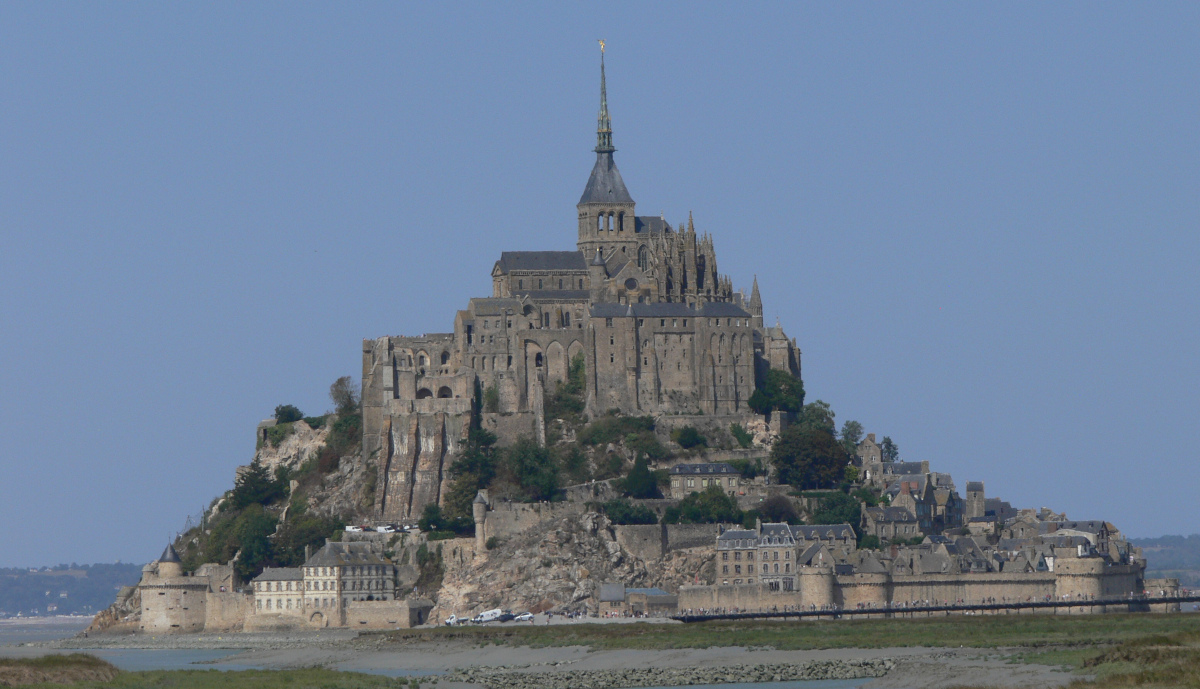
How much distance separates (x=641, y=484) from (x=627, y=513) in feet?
11.0

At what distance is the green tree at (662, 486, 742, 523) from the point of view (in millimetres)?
104875

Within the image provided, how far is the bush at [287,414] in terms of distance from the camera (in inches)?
4865

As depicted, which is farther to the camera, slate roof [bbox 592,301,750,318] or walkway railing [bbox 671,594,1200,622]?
slate roof [bbox 592,301,750,318]

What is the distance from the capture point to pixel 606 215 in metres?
123

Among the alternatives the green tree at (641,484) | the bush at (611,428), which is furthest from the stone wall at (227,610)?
the green tree at (641,484)

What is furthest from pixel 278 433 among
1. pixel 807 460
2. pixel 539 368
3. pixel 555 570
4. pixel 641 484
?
pixel 807 460

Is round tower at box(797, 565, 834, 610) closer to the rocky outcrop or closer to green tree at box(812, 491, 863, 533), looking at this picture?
green tree at box(812, 491, 863, 533)

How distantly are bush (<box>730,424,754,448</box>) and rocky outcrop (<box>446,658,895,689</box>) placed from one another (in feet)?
123

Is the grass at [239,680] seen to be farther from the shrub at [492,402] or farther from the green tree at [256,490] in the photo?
the green tree at [256,490]

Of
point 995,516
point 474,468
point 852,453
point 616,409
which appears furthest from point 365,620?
point 995,516

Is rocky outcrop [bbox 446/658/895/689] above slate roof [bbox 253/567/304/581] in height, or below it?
below

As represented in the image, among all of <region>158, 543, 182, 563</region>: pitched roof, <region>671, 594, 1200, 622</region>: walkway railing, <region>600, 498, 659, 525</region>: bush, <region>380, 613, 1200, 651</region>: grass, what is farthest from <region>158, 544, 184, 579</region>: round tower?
<region>671, 594, 1200, 622</region>: walkway railing

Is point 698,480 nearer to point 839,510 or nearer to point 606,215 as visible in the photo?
point 839,510

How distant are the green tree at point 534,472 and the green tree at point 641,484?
383 cm
